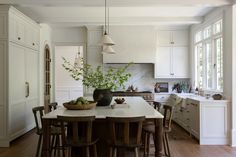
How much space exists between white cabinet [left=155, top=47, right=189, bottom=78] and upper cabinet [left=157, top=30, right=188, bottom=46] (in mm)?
149

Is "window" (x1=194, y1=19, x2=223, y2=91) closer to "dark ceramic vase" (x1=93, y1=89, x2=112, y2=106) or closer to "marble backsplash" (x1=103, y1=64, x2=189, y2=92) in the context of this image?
"marble backsplash" (x1=103, y1=64, x2=189, y2=92)

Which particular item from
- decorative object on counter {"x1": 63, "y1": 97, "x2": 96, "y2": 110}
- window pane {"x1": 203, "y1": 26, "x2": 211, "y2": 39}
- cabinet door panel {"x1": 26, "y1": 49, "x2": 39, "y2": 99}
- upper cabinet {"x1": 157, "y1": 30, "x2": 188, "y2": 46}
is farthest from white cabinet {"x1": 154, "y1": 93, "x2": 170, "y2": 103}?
decorative object on counter {"x1": 63, "y1": 97, "x2": 96, "y2": 110}

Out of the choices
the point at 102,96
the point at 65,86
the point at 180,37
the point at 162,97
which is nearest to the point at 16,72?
the point at 102,96

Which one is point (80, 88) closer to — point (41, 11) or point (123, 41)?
point (123, 41)

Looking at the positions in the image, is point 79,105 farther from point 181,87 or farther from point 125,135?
point 181,87

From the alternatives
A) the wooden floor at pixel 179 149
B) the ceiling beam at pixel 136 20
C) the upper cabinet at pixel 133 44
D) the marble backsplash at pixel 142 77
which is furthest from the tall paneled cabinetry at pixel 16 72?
the marble backsplash at pixel 142 77

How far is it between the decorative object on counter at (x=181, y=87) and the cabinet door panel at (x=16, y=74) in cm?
429

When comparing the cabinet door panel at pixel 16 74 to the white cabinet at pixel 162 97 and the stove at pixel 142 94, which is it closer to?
the stove at pixel 142 94

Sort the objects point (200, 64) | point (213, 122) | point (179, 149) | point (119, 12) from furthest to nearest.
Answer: point (200, 64)
point (119, 12)
point (213, 122)
point (179, 149)

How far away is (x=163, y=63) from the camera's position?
26.8 feet

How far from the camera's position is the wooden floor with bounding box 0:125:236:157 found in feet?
15.4

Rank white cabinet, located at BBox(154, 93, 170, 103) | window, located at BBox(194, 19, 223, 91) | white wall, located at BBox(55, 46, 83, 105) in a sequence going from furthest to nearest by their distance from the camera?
white wall, located at BBox(55, 46, 83, 105)
white cabinet, located at BBox(154, 93, 170, 103)
window, located at BBox(194, 19, 223, 91)

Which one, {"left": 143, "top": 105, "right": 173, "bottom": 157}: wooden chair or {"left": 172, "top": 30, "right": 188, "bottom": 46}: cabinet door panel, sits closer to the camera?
{"left": 143, "top": 105, "right": 173, "bottom": 157}: wooden chair

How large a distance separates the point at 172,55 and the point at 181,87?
38.5 inches
